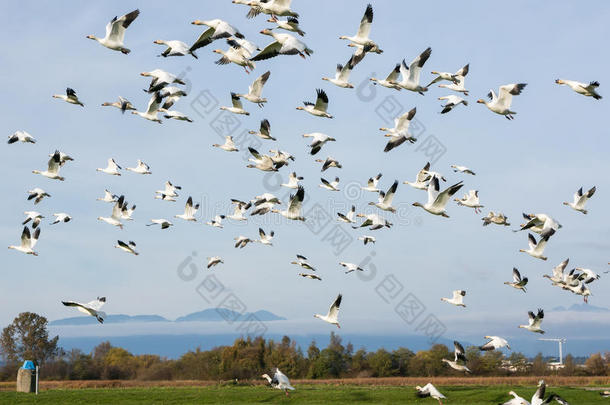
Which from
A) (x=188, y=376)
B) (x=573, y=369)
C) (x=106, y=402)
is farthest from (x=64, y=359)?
(x=573, y=369)

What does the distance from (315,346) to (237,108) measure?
50.0 meters

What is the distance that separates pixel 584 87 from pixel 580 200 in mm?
6730

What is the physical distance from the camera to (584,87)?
2411cm

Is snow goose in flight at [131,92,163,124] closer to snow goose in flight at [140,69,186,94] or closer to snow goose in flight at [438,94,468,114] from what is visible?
snow goose in flight at [140,69,186,94]

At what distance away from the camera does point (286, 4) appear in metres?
21.7

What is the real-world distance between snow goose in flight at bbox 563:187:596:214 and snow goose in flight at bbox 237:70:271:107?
1342cm

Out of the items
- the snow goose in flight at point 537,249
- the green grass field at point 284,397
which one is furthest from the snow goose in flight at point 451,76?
the green grass field at point 284,397

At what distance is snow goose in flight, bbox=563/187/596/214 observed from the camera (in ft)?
95.8

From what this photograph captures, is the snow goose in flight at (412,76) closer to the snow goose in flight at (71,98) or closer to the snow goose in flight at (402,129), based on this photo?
the snow goose in flight at (402,129)

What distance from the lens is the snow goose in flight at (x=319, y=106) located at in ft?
88.8

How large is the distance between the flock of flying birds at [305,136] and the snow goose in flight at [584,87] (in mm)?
25

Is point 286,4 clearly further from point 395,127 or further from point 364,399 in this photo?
point 364,399

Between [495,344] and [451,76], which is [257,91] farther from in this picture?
[495,344]

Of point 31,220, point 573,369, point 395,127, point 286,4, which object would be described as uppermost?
point 286,4
